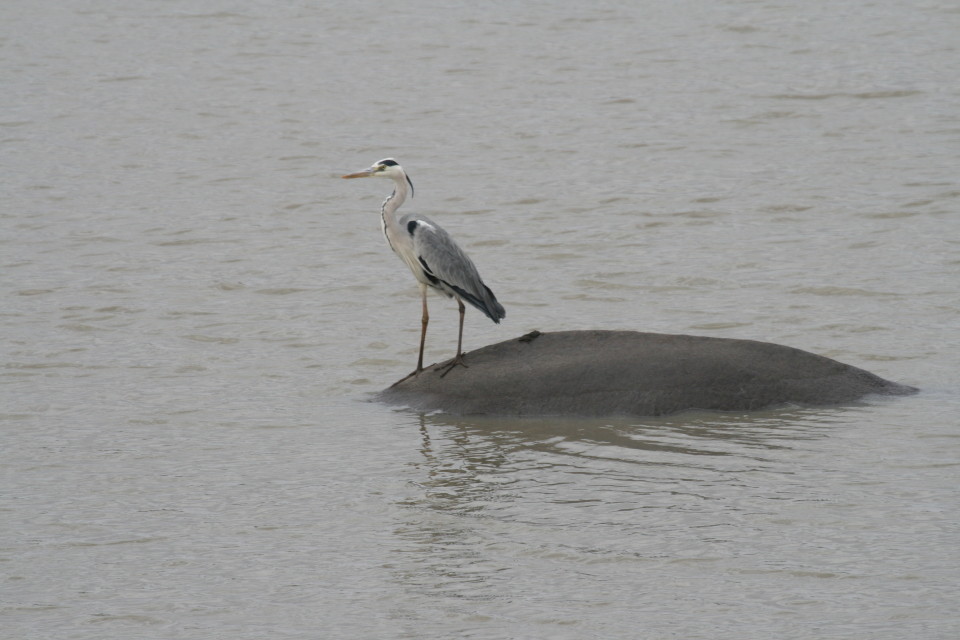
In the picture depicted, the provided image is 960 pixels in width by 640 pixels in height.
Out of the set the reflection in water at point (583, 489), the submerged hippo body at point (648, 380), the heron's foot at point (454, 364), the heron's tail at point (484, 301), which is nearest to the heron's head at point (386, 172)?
the heron's tail at point (484, 301)

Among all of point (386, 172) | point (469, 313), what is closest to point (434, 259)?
point (386, 172)

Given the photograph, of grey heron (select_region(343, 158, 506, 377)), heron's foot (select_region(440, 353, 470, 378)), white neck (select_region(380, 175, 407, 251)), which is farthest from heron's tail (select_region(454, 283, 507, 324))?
white neck (select_region(380, 175, 407, 251))

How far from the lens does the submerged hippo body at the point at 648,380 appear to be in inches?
404

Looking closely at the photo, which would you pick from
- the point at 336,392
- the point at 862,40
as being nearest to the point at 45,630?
the point at 336,392

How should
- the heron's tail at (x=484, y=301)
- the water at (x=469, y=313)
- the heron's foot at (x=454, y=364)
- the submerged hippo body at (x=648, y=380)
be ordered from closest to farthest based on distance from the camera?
the water at (x=469, y=313), the submerged hippo body at (x=648, y=380), the heron's foot at (x=454, y=364), the heron's tail at (x=484, y=301)

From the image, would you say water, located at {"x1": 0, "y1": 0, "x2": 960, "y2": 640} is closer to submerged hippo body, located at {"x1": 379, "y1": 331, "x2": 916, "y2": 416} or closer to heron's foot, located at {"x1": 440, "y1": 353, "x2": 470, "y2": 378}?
submerged hippo body, located at {"x1": 379, "y1": 331, "x2": 916, "y2": 416}

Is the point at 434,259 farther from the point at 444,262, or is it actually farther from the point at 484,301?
the point at 484,301

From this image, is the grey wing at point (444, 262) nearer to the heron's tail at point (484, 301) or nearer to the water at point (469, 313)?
the heron's tail at point (484, 301)

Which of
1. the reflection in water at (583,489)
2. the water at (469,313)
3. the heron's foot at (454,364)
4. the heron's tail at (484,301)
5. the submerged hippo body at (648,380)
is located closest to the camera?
the water at (469,313)

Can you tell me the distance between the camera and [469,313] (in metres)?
14.8

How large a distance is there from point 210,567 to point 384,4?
2452cm

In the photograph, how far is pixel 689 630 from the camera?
6.88 metres

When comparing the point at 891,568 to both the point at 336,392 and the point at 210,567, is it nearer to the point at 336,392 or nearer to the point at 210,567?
the point at 210,567

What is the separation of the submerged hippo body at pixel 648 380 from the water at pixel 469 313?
0.19 metres
